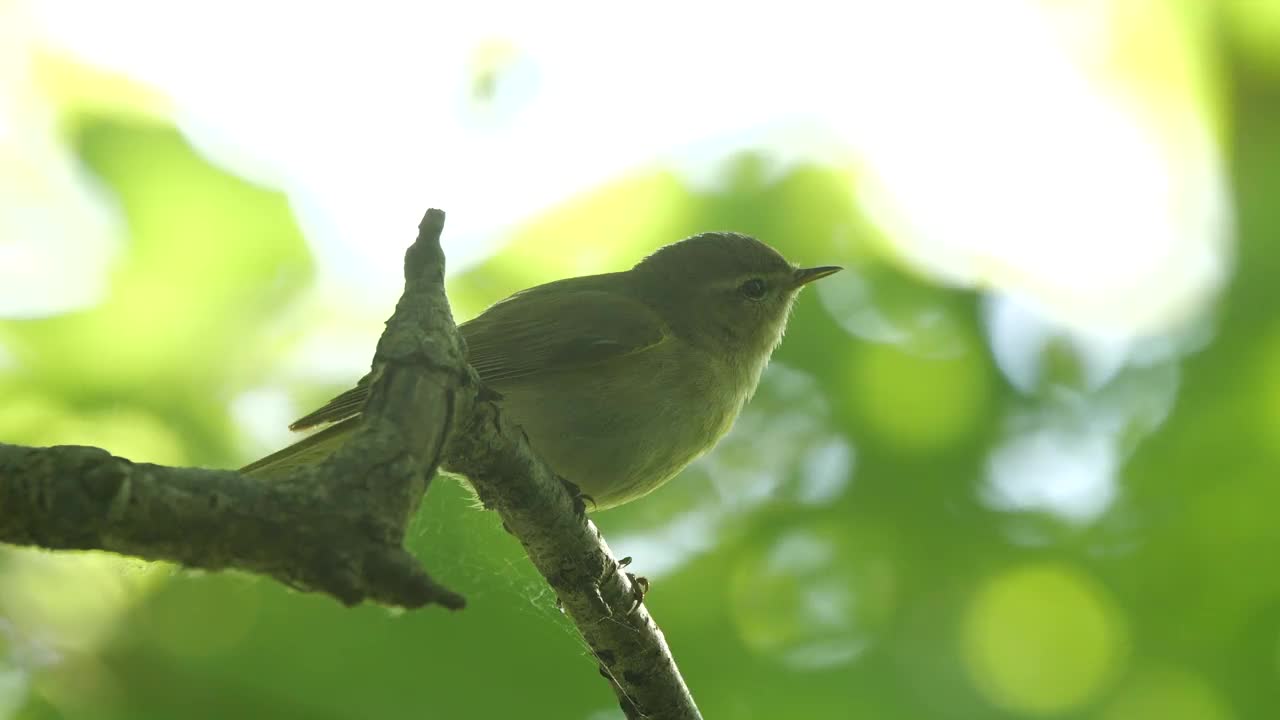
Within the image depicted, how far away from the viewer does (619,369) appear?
181 inches

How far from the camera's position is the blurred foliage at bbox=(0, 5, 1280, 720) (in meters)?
3.93

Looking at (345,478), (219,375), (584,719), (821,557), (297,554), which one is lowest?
(297,554)

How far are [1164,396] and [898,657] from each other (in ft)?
4.67

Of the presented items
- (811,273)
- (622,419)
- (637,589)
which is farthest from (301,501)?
(811,273)

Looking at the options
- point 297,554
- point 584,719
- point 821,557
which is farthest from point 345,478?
point 821,557

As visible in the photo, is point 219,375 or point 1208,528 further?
point 219,375

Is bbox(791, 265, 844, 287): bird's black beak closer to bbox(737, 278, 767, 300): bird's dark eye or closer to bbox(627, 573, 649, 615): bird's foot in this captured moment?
bbox(737, 278, 767, 300): bird's dark eye

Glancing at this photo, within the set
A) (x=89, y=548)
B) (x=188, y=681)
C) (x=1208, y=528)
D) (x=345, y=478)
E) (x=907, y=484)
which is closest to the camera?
(x=89, y=548)

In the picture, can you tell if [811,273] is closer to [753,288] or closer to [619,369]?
[753,288]

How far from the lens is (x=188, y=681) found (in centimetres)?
371

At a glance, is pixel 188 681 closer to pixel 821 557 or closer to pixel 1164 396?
pixel 821 557

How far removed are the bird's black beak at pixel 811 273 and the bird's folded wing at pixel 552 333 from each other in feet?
2.35

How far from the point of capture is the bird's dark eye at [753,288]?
5516mm

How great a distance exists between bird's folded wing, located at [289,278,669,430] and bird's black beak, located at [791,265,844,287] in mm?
716
